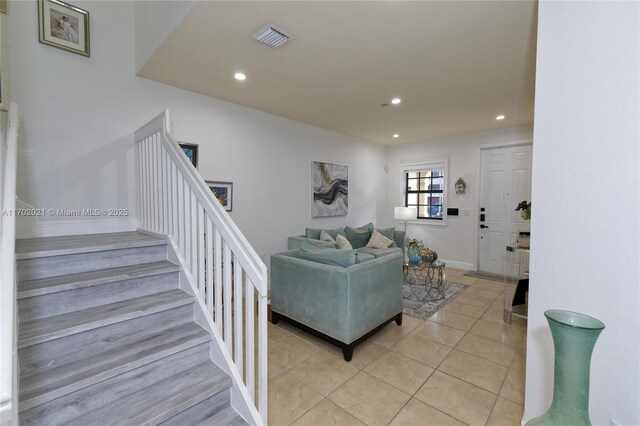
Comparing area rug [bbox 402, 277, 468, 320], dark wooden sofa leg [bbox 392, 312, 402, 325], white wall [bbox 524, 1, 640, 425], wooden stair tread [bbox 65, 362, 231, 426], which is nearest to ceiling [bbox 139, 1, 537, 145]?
white wall [bbox 524, 1, 640, 425]

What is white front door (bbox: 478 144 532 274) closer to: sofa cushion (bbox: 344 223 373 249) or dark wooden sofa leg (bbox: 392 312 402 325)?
sofa cushion (bbox: 344 223 373 249)

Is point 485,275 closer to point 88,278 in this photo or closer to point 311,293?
point 311,293

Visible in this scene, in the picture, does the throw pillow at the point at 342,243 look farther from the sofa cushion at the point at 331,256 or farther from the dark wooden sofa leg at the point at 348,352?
the dark wooden sofa leg at the point at 348,352

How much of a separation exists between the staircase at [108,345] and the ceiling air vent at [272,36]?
184 cm

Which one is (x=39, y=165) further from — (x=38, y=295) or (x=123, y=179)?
(x=38, y=295)

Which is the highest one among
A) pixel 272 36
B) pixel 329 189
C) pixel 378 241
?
pixel 272 36

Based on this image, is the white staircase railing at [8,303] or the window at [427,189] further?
the window at [427,189]

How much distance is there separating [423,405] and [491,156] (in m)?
4.61

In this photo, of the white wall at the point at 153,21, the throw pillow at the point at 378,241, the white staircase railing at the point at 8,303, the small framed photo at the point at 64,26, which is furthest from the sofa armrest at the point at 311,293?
the small framed photo at the point at 64,26

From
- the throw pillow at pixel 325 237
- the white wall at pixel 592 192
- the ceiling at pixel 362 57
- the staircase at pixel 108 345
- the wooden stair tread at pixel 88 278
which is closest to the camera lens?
the white wall at pixel 592 192

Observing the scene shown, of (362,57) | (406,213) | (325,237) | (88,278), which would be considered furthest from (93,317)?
(406,213)

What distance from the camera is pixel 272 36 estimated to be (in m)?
2.13

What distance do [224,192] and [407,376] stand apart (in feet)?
9.13

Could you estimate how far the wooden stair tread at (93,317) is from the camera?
136 centimetres
